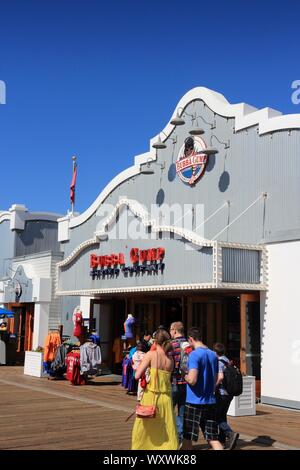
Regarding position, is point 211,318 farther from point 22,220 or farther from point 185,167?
point 22,220

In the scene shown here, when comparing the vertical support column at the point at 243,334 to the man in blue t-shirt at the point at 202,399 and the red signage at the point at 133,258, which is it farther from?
the man in blue t-shirt at the point at 202,399

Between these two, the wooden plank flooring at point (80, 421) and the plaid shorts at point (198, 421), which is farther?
the wooden plank flooring at point (80, 421)

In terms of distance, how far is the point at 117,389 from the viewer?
583 inches

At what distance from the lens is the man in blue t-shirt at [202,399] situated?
6.74 meters

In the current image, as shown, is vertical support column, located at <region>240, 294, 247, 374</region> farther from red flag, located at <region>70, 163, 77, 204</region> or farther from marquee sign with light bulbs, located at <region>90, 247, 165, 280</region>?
red flag, located at <region>70, 163, 77, 204</region>

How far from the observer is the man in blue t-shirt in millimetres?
6738

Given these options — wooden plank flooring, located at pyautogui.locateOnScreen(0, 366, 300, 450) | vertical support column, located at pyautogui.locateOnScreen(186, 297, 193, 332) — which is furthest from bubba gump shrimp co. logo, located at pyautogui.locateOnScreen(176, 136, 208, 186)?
wooden plank flooring, located at pyautogui.locateOnScreen(0, 366, 300, 450)

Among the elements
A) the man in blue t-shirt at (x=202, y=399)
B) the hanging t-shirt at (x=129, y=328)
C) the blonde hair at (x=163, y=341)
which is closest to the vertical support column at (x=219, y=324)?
the hanging t-shirt at (x=129, y=328)

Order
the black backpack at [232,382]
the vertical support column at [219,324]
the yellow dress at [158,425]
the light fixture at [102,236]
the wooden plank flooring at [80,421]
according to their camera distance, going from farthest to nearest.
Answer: the light fixture at [102,236] < the vertical support column at [219,324] < the wooden plank flooring at [80,421] < the black backpack at [232,382] < the yellow dress at [158,425]

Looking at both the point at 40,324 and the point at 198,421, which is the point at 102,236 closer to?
the point at 40,324

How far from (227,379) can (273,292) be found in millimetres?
5010

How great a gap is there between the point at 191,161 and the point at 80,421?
27.1 feet

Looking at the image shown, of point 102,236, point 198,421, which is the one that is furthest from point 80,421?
point 102,236
